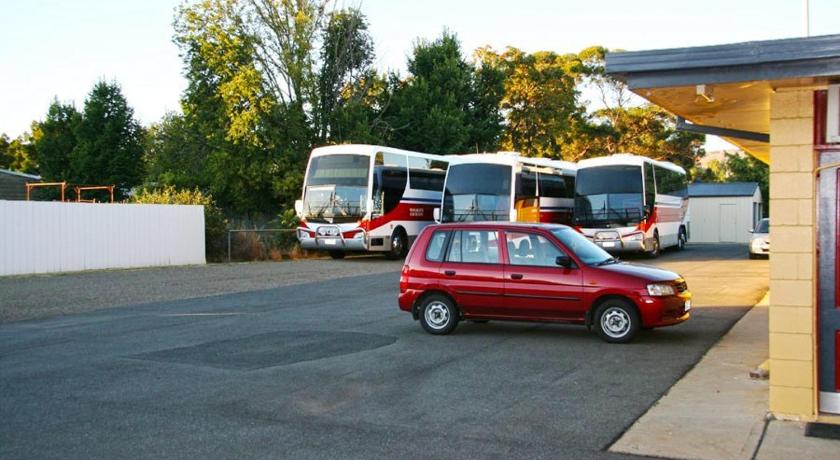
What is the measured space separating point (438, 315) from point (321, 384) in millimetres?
3700

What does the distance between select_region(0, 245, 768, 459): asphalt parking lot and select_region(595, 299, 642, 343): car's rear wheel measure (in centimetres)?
19

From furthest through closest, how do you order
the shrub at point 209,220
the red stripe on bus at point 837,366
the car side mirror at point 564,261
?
the shrub at point 209,220
the car side mirror at point 564,261
the red stripe on bus at point 837,366

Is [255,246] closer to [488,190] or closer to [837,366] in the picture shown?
[488,190]

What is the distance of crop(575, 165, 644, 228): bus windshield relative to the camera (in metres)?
30.2

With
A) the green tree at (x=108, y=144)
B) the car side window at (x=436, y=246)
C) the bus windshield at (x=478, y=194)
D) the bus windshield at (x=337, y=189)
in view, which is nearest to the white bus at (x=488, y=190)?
the bus windshield at (x=478, y=194)

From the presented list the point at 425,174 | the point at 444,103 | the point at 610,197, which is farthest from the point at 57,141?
the point at 610,197

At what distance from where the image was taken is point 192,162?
4691cm

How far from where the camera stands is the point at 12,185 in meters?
50.0

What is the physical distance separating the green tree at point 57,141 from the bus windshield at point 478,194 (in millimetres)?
32414

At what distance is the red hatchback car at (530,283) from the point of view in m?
11.5

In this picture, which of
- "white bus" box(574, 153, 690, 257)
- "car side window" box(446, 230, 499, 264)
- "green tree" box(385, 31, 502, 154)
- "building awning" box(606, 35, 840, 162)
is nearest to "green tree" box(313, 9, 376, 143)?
"green tree" box(385, 31, 502, 154)

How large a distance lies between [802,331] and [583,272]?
442 centimetres

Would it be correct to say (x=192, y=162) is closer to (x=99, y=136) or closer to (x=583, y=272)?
(x=99, y=136)

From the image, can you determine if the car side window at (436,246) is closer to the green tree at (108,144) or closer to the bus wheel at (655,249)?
the bus wheel at (655,249)
